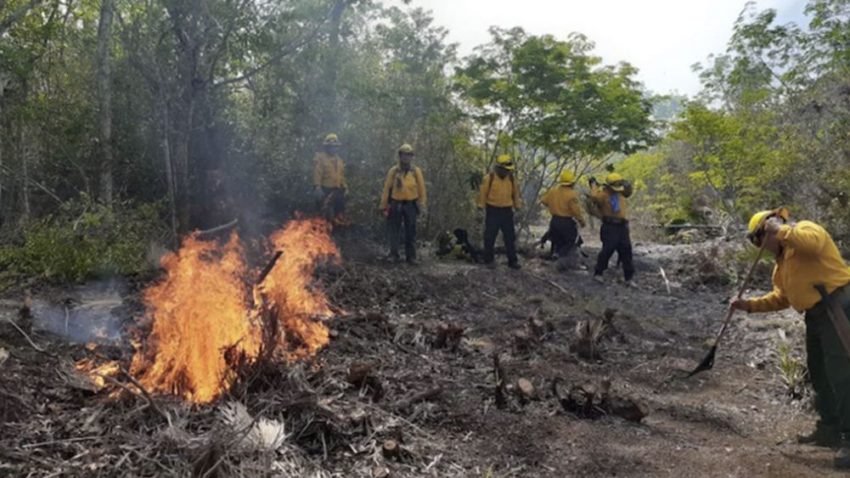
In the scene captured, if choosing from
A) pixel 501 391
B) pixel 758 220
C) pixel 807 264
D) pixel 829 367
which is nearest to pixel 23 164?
pixel 501 391

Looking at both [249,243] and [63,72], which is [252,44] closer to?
[249,243]

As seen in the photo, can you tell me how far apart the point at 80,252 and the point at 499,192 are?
21.0ft

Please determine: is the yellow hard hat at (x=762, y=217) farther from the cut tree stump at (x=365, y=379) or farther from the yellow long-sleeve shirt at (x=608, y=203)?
the yellow long-sleeve shirt at (x=608, y=203)

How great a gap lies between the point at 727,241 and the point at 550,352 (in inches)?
377

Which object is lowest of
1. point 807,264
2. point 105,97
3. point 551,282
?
point 551,282

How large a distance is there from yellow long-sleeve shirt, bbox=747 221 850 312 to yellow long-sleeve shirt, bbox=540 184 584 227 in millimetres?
6735

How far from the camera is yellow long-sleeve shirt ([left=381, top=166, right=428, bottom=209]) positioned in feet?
34.1

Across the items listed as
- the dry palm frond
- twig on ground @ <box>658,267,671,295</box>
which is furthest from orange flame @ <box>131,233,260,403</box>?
twig on ground @ <box>658,267,671,295</box>

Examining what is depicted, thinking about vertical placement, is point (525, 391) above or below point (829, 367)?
below

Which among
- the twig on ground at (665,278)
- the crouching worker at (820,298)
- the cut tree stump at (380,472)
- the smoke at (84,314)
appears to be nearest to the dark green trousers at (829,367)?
the crouching worker at (820,298)

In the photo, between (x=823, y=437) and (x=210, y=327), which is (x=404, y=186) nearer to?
(x=210, y=327)

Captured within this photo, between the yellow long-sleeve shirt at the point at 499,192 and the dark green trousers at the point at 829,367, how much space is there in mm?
6364

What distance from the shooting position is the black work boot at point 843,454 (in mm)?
4008

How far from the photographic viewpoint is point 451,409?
4.59 m
